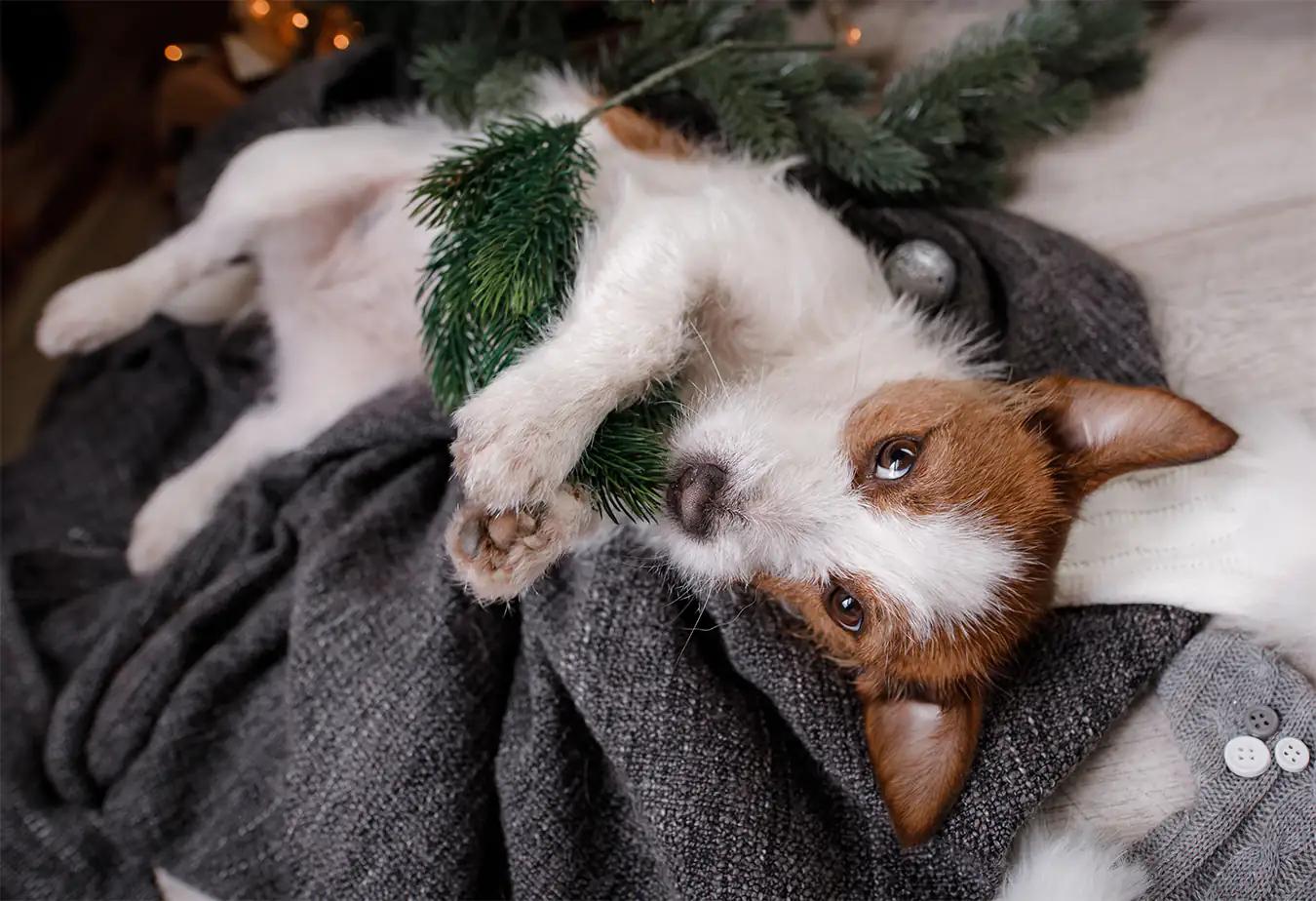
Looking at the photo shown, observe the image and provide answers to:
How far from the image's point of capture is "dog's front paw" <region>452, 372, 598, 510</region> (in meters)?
1.14

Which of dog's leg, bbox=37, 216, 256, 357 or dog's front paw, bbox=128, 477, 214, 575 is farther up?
dog's leg, bbox=37, 216, 256, 357

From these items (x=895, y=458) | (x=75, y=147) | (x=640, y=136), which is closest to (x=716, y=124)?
(x=640, y=136)

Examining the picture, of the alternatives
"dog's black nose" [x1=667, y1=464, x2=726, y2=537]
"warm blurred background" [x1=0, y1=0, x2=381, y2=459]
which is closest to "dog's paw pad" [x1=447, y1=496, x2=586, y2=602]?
"dog's black nose" [x1=667, y1=464, x2=726, y2=537]

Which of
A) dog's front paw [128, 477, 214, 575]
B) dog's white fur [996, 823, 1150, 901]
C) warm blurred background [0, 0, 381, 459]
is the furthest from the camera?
A: warm blurred background [0, 0, 381, 459]

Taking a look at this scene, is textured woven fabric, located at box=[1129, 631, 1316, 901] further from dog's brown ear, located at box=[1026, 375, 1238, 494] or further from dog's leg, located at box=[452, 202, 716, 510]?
dog's leg, located at box=[452, 202, 716, 510]

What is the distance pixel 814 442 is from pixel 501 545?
0.43 m

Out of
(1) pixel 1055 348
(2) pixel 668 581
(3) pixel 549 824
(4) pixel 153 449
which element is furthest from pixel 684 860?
(4) pixel 153 449

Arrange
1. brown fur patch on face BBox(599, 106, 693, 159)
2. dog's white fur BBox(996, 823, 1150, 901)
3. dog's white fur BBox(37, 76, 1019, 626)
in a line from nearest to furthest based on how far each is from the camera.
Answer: dog's white fur BBox(996, 823, 1150, 901) → dog's white fur BBox(37, 76, 1019, 626) → brown fur patch on face BBox(599, 106, 693, 159)

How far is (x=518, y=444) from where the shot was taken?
114 centimetres

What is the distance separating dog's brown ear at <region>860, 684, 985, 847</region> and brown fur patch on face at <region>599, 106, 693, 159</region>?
92cm

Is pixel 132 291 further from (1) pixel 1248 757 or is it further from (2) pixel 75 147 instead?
(1) pixel 1248 757

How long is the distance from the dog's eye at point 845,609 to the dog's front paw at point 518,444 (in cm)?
40

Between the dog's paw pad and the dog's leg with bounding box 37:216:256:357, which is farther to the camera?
the dog's leg with bounding box 37:216:256:357

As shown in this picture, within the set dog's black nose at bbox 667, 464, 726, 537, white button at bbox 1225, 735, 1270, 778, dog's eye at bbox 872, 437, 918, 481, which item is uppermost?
dog's eye at bbox 872, 437, 918, 481
